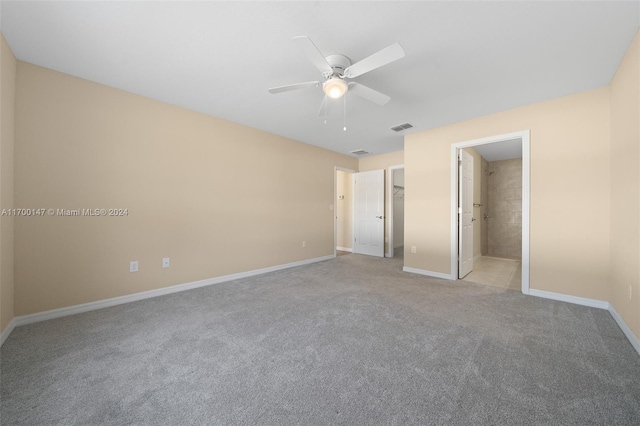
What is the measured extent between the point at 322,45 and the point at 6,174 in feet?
9.94

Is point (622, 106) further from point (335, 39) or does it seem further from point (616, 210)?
point (335, 39)

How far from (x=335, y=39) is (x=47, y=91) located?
2.99 meters

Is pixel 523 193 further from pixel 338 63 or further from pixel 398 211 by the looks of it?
pixel 398 211

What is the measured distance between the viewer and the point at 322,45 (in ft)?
6.73

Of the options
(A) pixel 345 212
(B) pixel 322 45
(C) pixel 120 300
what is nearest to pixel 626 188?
(B) pixel 322 45

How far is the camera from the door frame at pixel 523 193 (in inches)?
125

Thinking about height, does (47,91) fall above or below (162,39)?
below

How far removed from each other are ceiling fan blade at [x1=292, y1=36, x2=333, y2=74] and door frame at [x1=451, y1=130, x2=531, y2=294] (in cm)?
278

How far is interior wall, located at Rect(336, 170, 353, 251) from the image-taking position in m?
6.71

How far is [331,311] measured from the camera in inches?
104

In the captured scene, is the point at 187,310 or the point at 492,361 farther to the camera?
the point at 187,310

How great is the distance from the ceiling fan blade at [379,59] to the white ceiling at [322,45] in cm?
23

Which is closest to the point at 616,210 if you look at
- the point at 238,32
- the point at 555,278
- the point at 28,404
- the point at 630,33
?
the point at 555,278

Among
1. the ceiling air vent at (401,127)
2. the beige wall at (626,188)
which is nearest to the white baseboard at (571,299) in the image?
the beige wall at (626,188)
